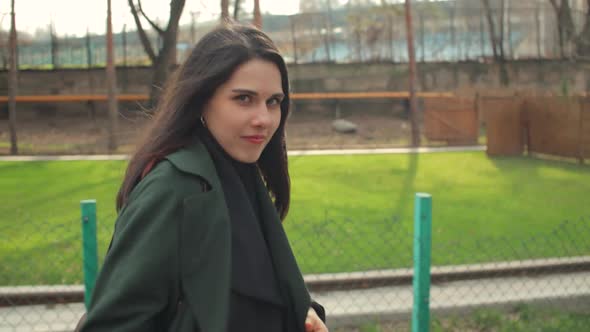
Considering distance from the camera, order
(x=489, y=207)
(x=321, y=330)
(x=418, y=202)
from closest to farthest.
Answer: (x=321, y=330) → (x=418, y=202) → (x=489, y=207)

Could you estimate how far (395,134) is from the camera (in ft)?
74.7

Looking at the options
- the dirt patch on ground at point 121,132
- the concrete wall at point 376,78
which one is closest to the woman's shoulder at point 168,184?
the dirt patch on ground at point 121,132

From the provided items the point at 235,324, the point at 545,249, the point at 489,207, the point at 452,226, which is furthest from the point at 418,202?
the point at 489,207

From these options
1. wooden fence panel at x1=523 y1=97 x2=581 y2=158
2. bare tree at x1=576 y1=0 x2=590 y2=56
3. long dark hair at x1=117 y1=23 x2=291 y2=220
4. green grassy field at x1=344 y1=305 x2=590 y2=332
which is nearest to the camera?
long dark hair at x1=117 y1=23 x2=291 y2=220

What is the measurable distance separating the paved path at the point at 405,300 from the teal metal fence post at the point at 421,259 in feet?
3.40

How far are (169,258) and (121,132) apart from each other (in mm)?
20874

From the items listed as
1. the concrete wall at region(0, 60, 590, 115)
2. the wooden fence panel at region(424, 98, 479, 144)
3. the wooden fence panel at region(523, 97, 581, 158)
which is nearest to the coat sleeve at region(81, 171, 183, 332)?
the wooden fence panel at region(523, 97, 581, 158)

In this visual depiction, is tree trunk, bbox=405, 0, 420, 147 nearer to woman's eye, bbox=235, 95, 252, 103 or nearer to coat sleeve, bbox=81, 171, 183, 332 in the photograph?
woman's eye, bbox=235, 95, 252, 103

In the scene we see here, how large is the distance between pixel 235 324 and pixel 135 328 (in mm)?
253

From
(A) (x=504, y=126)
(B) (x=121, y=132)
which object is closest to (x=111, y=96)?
(B) (x=121, y=132)

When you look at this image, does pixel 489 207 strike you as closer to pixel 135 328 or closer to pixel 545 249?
pixel 545 249

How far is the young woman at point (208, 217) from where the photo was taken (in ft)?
4.75

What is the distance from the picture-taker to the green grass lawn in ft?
21.6

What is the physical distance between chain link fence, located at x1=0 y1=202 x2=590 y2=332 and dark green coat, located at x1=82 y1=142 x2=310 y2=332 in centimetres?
364
